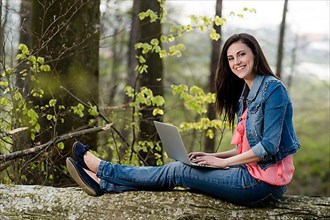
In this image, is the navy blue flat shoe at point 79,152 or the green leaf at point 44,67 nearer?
the navy blue flat shoe at point 79,152

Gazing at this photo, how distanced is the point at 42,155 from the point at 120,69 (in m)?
11.8

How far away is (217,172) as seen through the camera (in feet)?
11.7

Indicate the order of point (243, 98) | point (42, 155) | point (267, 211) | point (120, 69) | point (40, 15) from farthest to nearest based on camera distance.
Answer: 1. point (120, 69)
2. point (40, 15)
3. point (42, 155)
4. point (243, 98)
5. point (267, 211)

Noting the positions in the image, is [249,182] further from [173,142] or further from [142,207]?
[142,207]

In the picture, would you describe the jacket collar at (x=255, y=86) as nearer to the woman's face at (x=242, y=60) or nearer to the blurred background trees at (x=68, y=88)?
the woman's face at (x=242, y=60)

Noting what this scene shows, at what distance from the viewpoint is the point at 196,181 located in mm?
3578

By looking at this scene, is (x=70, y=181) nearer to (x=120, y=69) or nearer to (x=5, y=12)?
(x=5, y=12)

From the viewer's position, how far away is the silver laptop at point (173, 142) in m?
3.54

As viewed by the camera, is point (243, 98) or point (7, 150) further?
point (7, 150)

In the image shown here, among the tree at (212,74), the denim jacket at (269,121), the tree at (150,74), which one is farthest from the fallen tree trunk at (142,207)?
the tree at (212,74)

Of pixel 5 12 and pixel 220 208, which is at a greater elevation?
pixel 5 12

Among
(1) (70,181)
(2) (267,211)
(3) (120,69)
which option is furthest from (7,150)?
(3) (120,69)

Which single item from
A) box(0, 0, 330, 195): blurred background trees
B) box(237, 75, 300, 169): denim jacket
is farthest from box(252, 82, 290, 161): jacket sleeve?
box(0, 0, 330, 195): blurred background trees

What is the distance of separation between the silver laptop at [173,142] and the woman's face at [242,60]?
559mm
